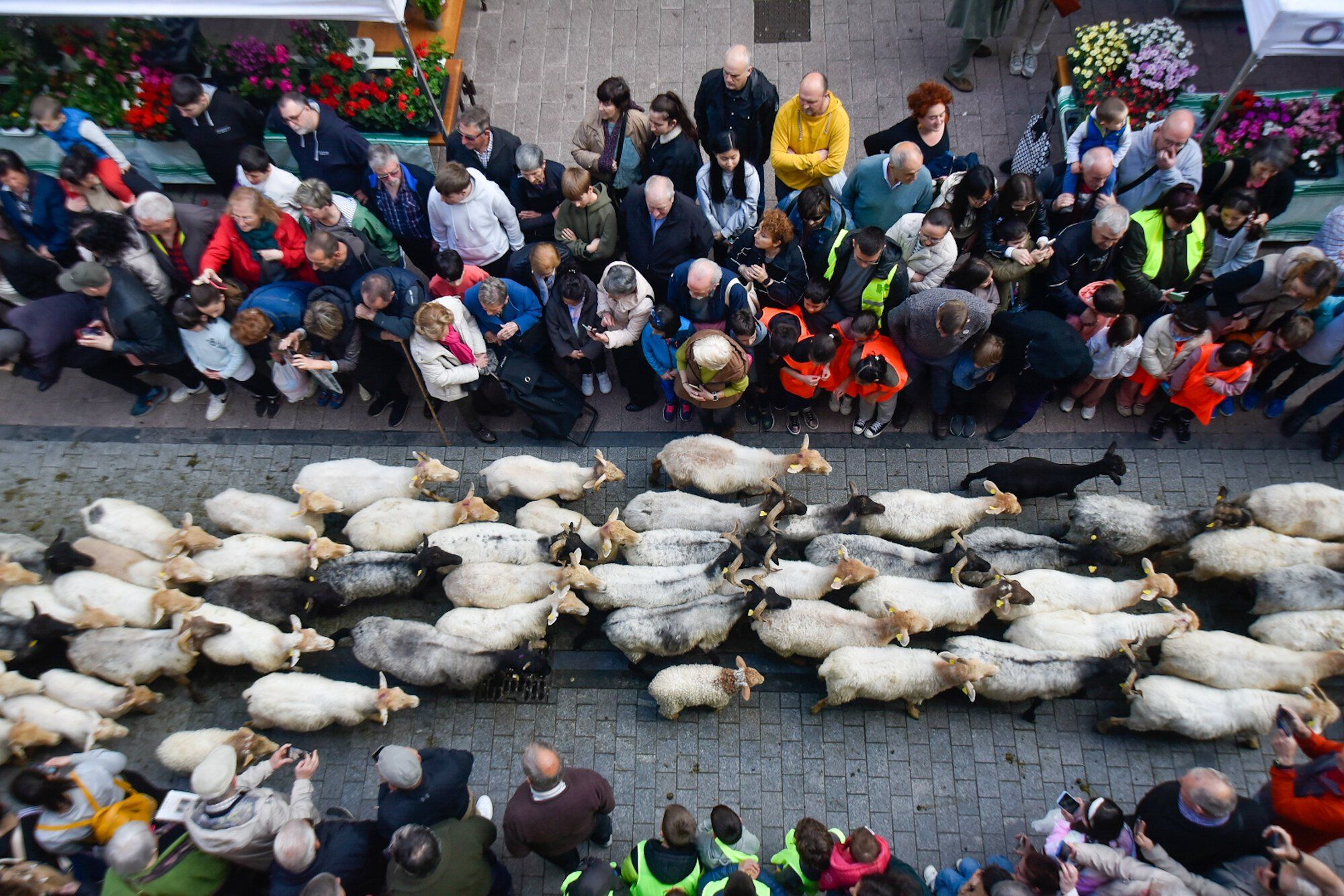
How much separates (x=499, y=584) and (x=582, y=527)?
99 centimetres

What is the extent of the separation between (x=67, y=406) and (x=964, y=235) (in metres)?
10.7

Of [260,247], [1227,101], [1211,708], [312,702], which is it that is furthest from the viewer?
[1227,101]

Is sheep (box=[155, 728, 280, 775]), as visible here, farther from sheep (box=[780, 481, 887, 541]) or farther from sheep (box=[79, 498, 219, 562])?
sheep (box=[780, 481, 887, 541])

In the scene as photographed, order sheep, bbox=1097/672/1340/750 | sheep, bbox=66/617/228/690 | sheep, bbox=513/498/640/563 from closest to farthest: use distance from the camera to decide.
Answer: sheep, bbox=1097/672/1340/750 < sheep, bbox=66/617/228/690 < sheep, bbox=513/498/640/563

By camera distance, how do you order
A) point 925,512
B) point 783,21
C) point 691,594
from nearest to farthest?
point 691,594 < point 925,512 < point 783,21

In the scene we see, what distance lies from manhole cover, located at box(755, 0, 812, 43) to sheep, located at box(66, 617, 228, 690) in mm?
10794

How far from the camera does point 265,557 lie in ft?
26.6

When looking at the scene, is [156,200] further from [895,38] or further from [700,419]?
[895,38]

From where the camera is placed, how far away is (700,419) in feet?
31.3

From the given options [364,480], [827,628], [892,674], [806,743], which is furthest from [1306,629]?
[364,480]

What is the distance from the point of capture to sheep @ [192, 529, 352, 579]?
805 cm

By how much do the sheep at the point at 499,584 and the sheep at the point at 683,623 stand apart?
489 mm

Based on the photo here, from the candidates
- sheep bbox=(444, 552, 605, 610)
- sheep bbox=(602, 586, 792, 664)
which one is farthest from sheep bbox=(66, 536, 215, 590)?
sheep bbox=(602, 586, 792, 664)

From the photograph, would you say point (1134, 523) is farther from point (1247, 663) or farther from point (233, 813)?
point (233, 813)
